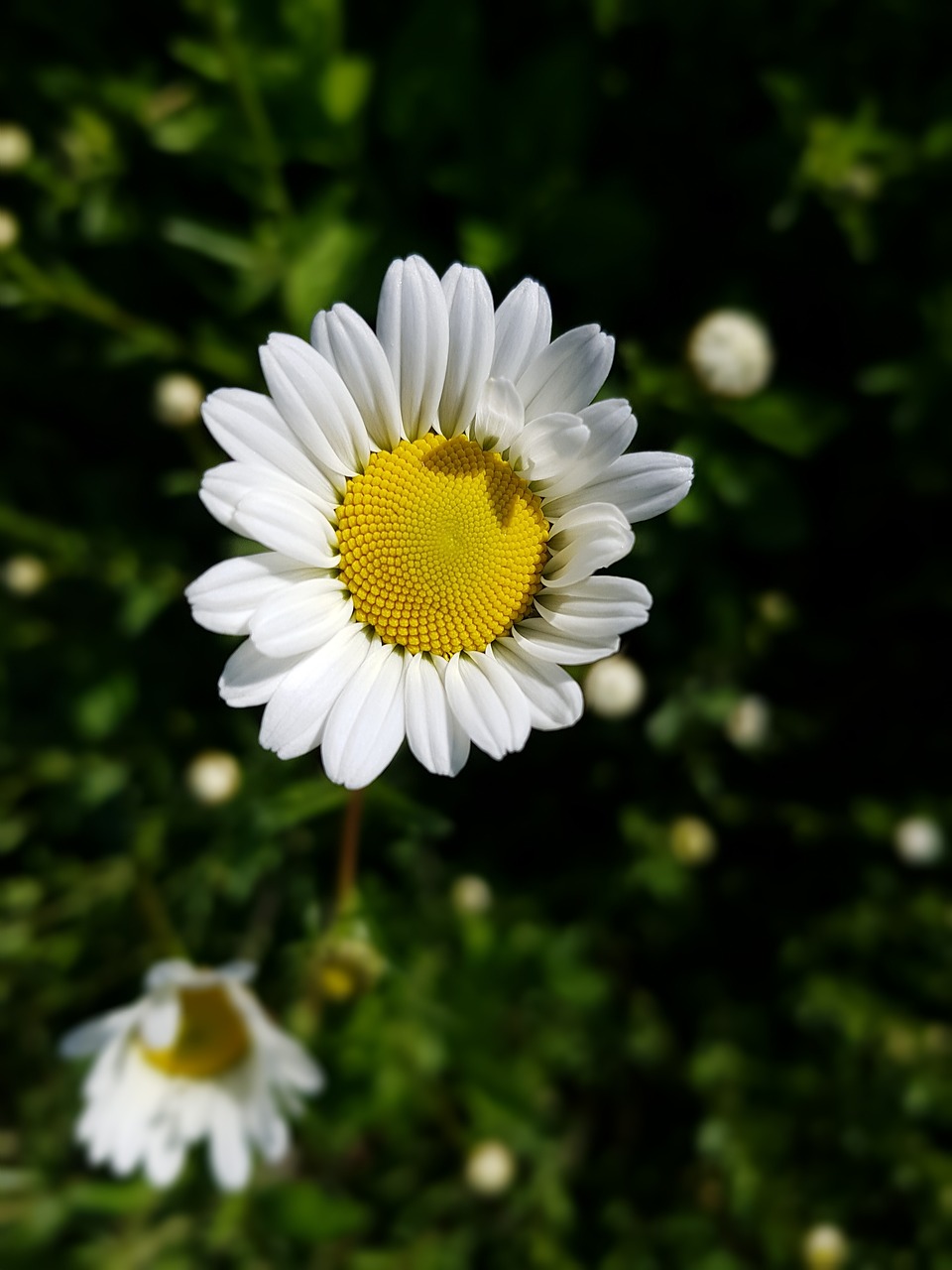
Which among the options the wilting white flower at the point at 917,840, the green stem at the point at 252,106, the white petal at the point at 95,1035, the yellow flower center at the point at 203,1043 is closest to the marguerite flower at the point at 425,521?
the green stem at the point at 252,106

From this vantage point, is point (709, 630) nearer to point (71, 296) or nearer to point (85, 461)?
point (71, 296)

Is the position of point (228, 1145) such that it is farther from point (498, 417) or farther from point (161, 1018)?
point (498, 417)

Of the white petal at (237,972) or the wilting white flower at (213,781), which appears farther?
the wilting white flower at (213,781)

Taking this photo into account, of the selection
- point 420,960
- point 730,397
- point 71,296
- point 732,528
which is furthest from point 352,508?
point 420,960

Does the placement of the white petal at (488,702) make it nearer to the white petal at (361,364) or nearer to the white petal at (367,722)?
the white petal at (367,722)

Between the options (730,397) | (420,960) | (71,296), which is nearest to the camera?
(730,397)
